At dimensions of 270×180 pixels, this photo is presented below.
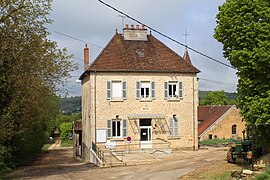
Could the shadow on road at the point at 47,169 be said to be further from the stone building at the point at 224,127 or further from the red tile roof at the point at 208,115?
the red tile roof at the point at 208,115

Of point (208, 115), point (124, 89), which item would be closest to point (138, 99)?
point (124, 89)

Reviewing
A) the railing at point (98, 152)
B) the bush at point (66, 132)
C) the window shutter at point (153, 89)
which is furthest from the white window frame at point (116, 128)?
the bush at point (66, 132)

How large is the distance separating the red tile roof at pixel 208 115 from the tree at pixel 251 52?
29007mm

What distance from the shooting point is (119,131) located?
33344 millimetres

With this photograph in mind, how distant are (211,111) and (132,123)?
2163 cm

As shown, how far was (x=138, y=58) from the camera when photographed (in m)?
34.8

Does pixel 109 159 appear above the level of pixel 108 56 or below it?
below

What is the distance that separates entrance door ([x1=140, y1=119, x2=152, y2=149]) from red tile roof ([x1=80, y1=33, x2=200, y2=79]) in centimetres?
416

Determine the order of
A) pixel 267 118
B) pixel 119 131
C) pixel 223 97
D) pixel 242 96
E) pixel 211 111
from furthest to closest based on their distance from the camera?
pixel 223 97, pixel 211 111, pixel 119 131, pixel 242 96, pixel 267 118

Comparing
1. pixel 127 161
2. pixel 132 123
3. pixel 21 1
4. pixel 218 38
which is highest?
pixel 21 1

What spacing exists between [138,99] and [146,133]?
2.78 metres

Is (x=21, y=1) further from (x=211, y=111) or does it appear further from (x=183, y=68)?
(x=211, y=111)

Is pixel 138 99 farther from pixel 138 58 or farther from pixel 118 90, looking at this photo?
pixel 138 58

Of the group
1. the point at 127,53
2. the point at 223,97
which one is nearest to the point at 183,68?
the point at 127,53
